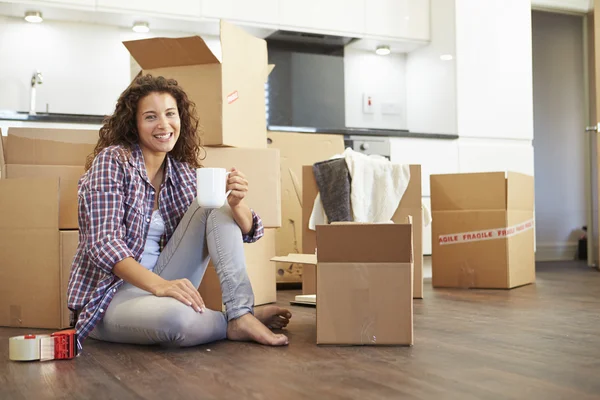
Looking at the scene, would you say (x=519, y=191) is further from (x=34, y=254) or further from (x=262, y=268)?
(x=34, y=254)

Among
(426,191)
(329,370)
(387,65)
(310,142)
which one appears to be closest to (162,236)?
(329,370)

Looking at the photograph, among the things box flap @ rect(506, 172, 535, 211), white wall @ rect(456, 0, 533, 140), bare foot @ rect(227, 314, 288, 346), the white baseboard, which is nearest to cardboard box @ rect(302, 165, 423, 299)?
box flap @ rect(506, 172, 535, 211)

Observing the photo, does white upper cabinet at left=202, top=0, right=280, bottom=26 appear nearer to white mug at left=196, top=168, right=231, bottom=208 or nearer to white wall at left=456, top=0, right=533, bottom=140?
white wall at left=456, top=0, right=533, bottom=140

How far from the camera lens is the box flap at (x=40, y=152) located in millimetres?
2295

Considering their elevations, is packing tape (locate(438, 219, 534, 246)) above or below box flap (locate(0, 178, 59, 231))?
below

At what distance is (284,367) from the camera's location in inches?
60.2

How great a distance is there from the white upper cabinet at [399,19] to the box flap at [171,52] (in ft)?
7.09

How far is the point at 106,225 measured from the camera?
5.69 feet

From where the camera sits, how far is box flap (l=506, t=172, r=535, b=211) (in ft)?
10.5

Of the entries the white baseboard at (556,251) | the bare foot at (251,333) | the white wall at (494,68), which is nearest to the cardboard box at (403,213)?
the bare foot at (251,333)

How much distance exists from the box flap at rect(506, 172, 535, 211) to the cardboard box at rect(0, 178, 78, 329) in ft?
6.30

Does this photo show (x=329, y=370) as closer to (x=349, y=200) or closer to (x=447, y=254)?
(x=349, y=200)

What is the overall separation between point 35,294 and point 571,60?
14.5 ft

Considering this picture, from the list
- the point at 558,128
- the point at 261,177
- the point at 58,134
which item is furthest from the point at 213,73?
the point at 558,128
